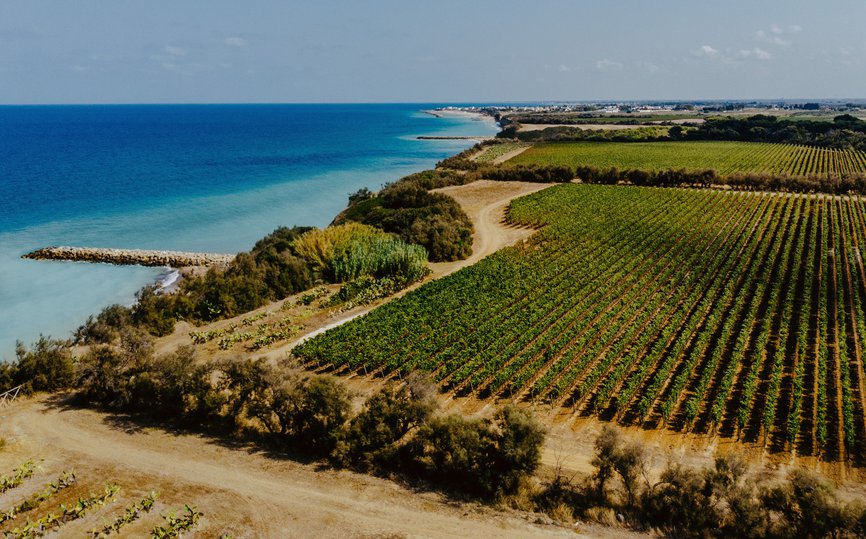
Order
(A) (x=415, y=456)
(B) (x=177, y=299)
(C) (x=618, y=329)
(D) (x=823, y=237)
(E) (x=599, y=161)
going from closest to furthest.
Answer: (A) (x=415, y=456)
(C) (x=618, y=329)
(B) (x=177, y=299)
(D) (x=823, y=237)
(E) (x=599, y=161)

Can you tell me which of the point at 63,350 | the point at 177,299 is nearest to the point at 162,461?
the point at 63,350

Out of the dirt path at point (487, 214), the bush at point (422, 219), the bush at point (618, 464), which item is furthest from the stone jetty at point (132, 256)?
the bush at point (618, 464)

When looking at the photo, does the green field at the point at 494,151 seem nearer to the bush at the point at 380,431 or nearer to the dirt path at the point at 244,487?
the bush at the point at 380,431

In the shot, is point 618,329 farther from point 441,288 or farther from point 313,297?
point 313,297

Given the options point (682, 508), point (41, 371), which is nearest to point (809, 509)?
point (682, 508)

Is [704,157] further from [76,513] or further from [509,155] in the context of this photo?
[76,513]

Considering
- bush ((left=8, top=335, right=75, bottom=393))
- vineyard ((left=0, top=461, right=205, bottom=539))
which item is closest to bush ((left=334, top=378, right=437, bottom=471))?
vineyard ((left=0, top=461, right=205, bottom=539))
